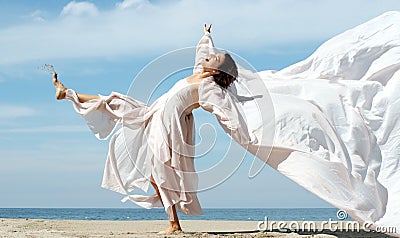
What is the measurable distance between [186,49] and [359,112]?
2041 mm

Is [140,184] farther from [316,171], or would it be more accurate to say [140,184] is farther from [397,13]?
[397,13]

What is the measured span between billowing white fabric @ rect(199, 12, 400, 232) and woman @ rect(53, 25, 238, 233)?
0.78 feet

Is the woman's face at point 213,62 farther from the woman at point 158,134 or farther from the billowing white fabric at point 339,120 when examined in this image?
the billowing white fabric at point 339,120

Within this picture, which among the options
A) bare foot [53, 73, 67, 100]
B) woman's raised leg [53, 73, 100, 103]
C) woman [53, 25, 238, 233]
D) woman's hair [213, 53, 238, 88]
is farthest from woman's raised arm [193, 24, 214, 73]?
bare foot [53, 73, 67, 100]

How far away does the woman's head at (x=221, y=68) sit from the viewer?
6.46 m

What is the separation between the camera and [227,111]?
247 inches

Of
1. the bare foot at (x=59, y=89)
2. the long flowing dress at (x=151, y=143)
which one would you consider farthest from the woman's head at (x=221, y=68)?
the bare foot at (x=59, y=89)

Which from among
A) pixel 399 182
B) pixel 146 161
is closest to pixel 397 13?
pixel 399 182

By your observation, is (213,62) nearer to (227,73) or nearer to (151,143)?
(227,73)

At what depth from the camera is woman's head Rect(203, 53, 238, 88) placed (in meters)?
6.46

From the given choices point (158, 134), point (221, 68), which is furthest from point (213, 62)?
point (158, 134)

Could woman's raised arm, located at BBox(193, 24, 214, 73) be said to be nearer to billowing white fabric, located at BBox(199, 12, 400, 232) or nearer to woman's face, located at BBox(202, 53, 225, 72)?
woman's face, located at BBox(202, 53, 225, 72)

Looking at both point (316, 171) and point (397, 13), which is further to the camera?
point (397, 13)

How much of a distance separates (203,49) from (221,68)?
1.18 ft
